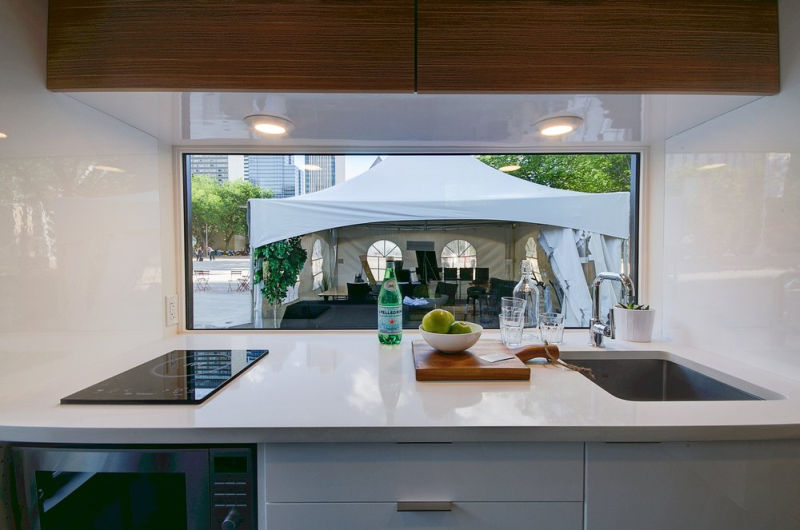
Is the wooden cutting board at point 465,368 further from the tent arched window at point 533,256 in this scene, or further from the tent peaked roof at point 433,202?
the tent peaked roof at point 433,202

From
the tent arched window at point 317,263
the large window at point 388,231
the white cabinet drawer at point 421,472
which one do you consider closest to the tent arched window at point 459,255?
the large window at point 388,231

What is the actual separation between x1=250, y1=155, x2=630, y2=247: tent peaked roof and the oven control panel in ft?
3.70

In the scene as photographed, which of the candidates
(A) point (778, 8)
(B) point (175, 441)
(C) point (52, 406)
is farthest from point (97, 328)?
(A) point (778, 8)

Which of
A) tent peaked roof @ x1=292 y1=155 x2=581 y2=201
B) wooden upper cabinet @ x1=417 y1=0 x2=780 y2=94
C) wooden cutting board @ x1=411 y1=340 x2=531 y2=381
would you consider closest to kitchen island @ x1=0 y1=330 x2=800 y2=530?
wooden cutting board @ x1=411 y1=340 x2=531 y2=381

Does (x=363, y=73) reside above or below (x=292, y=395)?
above

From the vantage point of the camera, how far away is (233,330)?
5.29 ft

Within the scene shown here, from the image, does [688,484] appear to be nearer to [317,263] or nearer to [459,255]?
[459,255]

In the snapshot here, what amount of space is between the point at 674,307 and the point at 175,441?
1.65 metres

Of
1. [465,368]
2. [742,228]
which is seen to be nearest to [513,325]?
[465,368]

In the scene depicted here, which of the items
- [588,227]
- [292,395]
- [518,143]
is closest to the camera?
[292,395]

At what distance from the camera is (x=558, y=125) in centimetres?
123

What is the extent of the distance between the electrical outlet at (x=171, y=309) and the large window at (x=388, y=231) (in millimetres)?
80

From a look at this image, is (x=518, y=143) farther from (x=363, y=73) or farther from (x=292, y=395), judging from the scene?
(x=292, y=395)

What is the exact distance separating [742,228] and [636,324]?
444 millimetres
